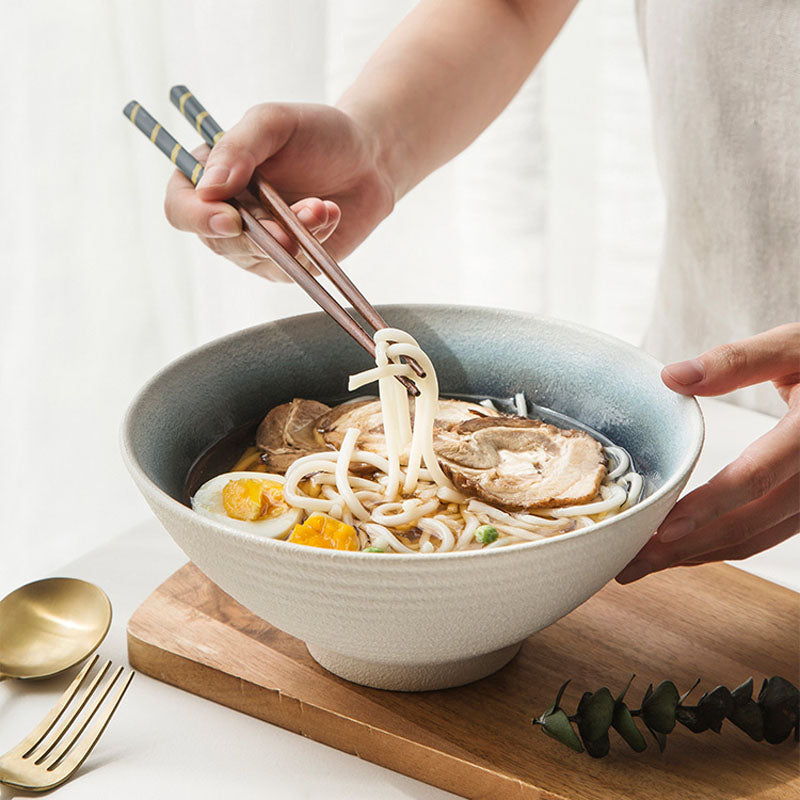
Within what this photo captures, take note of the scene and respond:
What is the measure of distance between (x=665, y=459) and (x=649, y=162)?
2320 millimetres

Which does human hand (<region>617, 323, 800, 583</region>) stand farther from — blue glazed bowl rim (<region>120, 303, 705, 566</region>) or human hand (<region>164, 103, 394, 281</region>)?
human hand (<region>164, 103, 394, 281</region>)

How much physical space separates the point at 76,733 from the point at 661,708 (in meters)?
0.58

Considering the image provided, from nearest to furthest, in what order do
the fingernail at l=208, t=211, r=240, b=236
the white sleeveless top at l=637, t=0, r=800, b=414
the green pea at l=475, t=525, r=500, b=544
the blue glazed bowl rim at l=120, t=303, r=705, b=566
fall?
the blue glazed bowl rim at l=120, t=303, r=705, b=566 → the green pea at l=475, t=525, r=500, b=544 → the fingernail at l=208, t=211, r=240, b=236 → the white sleeveless top at l=637, t=0, r=800, b=414

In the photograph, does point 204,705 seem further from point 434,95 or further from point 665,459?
point 434,95

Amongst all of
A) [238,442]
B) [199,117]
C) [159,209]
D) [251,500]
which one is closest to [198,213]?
[199,117]

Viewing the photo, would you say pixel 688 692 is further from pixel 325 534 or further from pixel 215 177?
pixel 215 177

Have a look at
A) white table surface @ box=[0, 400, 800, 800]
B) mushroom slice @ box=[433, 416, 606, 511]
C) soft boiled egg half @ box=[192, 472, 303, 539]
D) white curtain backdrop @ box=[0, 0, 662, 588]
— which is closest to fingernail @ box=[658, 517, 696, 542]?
mushroom slice @ box=[433, 416, 606, 511]

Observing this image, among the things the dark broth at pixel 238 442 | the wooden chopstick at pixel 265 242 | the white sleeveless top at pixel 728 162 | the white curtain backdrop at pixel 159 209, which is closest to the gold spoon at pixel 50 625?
the dark broth at pixel 238 442

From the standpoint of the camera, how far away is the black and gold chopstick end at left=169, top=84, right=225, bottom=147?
1.43 metres

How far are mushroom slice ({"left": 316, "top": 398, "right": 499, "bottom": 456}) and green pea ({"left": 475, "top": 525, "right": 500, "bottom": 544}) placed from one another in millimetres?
199

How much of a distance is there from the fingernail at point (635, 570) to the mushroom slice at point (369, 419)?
0.28 meters

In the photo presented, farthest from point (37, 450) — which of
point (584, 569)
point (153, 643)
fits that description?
point (584, 569)

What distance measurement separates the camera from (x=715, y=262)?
69.7 inches

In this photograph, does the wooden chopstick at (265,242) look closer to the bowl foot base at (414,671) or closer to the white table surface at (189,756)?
the bowl foot base at (414,671)
